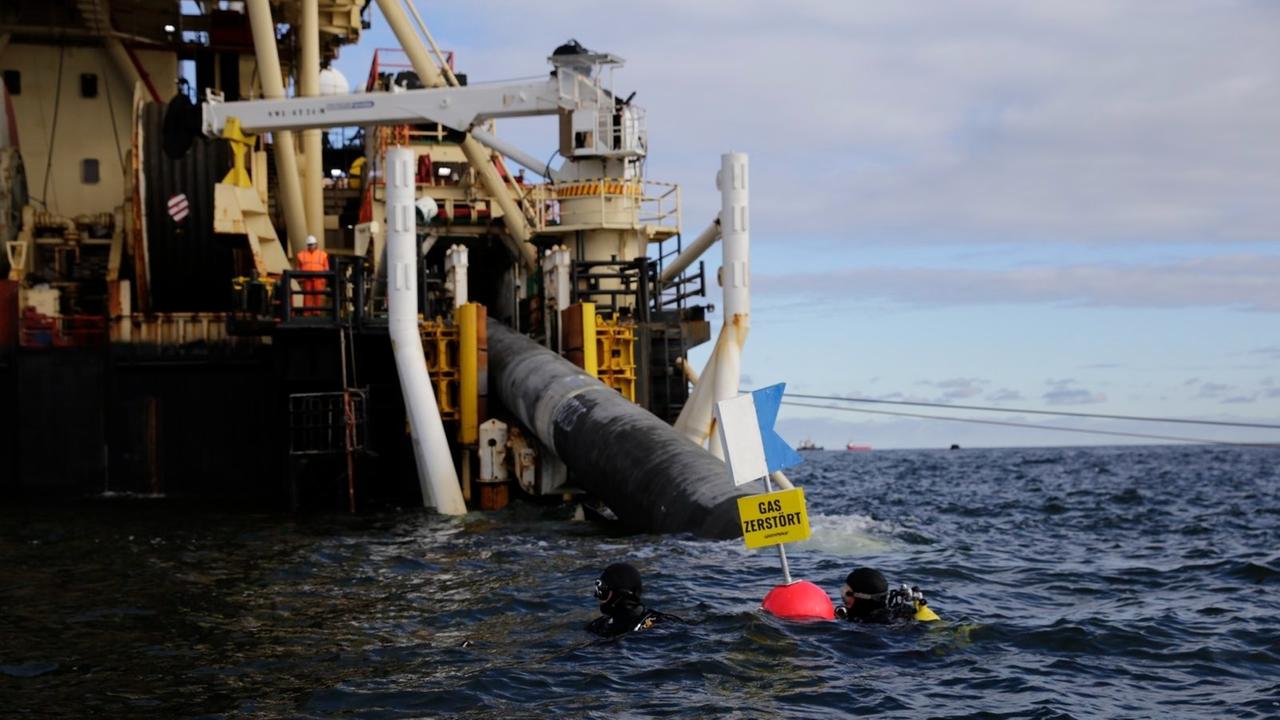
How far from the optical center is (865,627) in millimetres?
11352

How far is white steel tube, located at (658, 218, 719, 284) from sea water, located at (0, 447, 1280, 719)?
25.6 feet

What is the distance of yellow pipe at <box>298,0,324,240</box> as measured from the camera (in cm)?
3094

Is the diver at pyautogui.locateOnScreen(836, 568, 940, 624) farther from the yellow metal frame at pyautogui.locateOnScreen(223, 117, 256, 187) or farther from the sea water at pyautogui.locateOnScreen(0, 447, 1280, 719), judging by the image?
the yellow metal frame at pyautogui.locateOnScreen(223, 117, 256, 187)

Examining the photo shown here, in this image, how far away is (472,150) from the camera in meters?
31.2

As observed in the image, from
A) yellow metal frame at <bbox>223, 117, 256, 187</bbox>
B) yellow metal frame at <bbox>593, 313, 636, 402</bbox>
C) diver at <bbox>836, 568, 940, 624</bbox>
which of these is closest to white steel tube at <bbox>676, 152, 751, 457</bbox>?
yellow metal frame at <bbox>593, 313, 636, 402</bbox>

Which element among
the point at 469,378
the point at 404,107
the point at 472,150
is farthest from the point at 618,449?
the point at 472,150

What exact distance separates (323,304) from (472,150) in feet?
24.6

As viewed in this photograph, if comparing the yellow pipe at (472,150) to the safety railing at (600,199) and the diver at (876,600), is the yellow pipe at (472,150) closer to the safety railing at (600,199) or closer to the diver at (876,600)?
the safety railing at (600,199)

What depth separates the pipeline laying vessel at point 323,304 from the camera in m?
22.2

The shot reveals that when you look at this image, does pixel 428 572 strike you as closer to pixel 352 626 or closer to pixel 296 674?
pixel 352 626

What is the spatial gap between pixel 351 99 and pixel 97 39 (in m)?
9.98

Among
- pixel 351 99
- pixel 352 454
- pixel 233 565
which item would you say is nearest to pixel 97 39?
pixel 351 99

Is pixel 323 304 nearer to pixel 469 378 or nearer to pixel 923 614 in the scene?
pixel 469 378

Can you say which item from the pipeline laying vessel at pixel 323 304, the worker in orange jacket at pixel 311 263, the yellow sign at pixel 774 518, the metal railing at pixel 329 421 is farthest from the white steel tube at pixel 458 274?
the yellow sign at pixel 774 518
